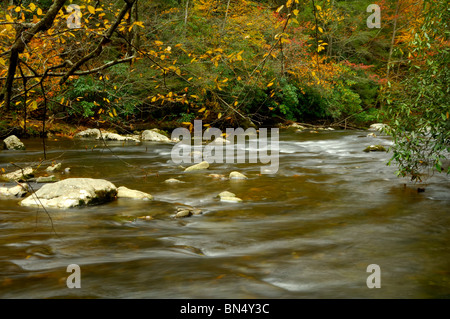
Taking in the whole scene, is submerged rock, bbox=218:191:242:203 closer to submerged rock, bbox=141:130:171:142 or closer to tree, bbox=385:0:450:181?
tree, bbox=385:0:450:181

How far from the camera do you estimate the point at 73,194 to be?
6031mm

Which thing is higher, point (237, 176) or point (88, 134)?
point (88, 134)

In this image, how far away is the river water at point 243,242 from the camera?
3233 millimetres

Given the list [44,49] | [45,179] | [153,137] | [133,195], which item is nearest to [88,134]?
[153,137]

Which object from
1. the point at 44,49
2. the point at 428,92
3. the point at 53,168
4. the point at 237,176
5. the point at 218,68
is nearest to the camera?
the point at 44,49

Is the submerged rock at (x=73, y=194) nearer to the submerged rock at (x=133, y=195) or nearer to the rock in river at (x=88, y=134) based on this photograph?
the submerged rock at (x=133, y=195)

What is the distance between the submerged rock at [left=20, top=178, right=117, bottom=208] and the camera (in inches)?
232

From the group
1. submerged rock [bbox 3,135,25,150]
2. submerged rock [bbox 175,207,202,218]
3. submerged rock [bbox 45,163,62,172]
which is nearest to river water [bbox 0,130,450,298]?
submerged rock [bbox 175,207,202,218]

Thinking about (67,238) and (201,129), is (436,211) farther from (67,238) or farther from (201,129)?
(201,129)

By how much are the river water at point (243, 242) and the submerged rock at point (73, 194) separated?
0.19 meters

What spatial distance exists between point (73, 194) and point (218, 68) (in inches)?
485

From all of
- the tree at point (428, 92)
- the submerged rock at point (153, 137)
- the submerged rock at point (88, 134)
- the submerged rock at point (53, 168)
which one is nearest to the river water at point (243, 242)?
the tree at point (428, 92)

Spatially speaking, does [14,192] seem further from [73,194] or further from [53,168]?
[53,168]
